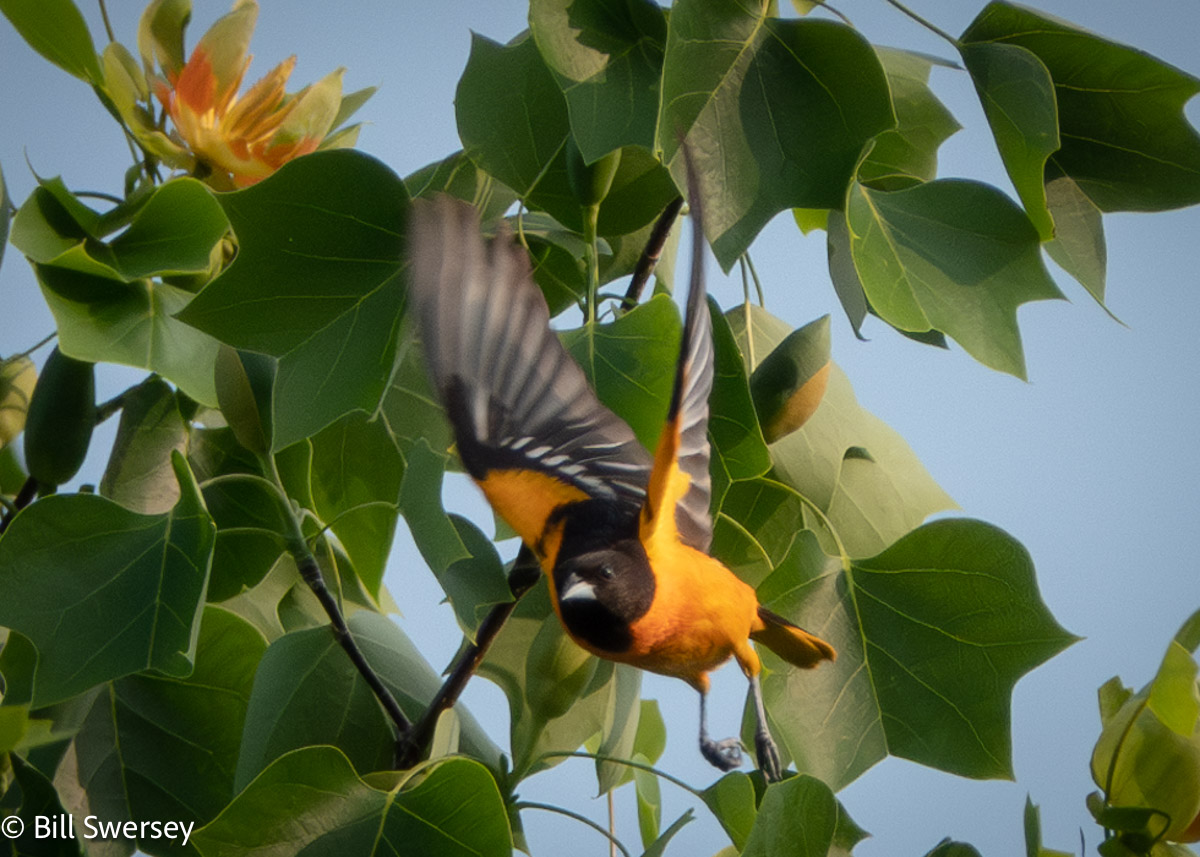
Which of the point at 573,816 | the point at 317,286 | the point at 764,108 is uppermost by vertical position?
the point at 764,108

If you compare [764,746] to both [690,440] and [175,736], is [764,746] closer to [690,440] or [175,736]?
[690,440]

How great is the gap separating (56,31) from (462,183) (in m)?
0.32

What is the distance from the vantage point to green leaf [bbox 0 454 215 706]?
0.71 meters

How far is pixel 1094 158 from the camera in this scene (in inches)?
31.4

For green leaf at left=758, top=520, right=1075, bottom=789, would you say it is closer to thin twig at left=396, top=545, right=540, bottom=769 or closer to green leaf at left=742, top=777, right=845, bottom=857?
green leaf at left=742, top=777, right=845, bottom=857

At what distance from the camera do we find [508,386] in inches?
32.1

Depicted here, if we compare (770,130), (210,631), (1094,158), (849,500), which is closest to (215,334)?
(210,631)

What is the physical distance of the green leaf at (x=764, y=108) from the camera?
0.68 meters

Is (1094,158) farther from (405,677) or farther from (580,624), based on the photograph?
(405,677)

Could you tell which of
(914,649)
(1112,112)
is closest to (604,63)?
(1112,112)

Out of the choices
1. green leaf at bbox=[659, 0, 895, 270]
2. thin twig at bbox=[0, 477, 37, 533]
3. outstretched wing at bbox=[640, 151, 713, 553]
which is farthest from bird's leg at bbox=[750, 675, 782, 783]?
thin twig at bbox=[0, 477, 37, 533]

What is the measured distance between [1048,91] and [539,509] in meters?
0.42

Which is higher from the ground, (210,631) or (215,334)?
(215,334)

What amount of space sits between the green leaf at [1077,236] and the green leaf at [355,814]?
0.52 metres
